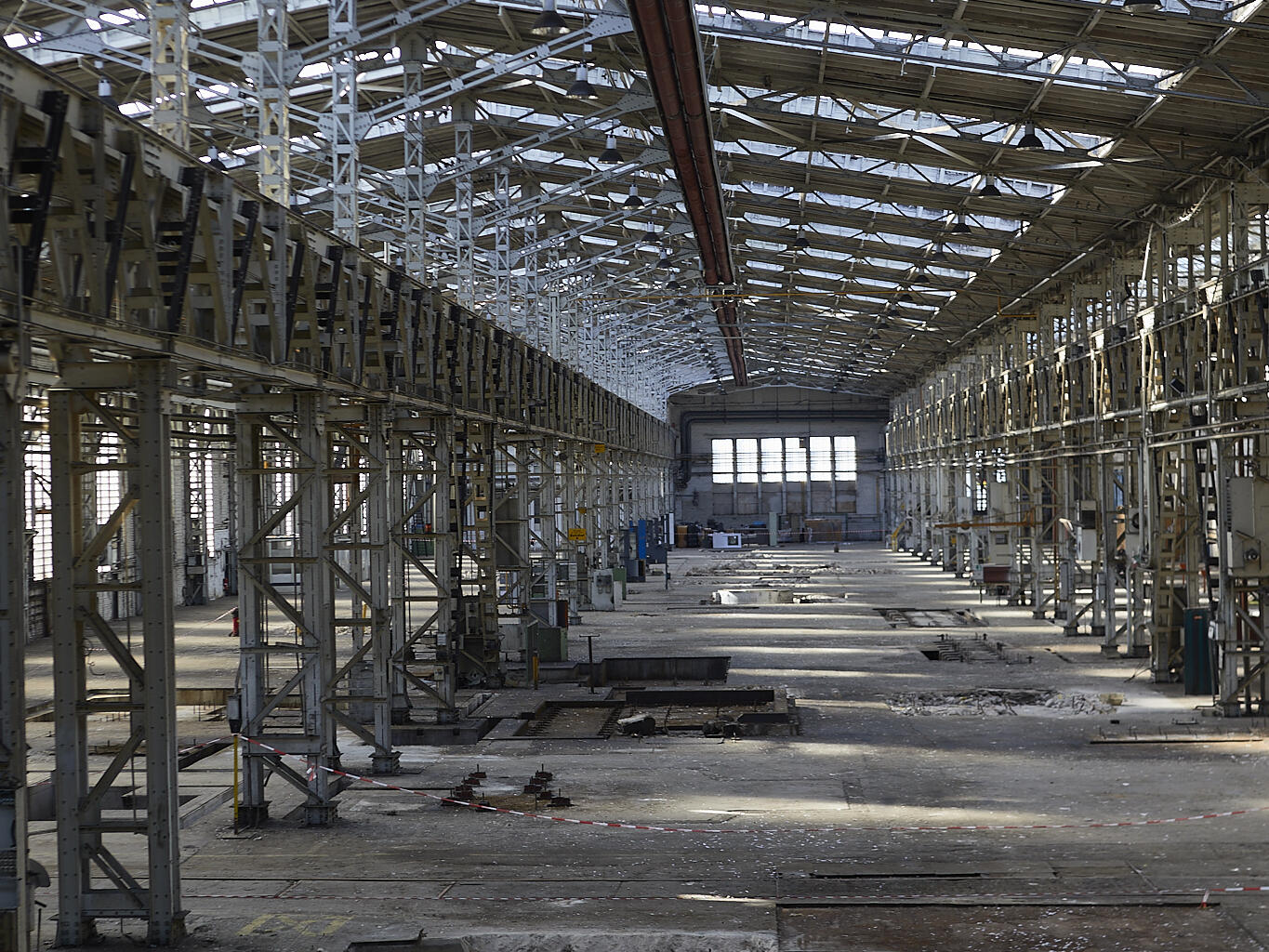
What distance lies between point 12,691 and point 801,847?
7.38m

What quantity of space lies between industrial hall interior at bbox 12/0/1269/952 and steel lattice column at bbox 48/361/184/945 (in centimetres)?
4

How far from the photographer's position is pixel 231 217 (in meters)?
11.2

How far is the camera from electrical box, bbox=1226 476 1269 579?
63.4 ft

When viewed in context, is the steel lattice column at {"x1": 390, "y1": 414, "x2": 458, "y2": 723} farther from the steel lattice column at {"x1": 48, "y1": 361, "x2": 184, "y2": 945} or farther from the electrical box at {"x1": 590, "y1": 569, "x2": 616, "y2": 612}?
the electrical box at {"x1": 590, "y1": 569, "x2": 616, "y2": 612}

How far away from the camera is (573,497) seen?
35.5m

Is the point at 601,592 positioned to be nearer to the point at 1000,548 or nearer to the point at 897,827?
the point at 1000,548

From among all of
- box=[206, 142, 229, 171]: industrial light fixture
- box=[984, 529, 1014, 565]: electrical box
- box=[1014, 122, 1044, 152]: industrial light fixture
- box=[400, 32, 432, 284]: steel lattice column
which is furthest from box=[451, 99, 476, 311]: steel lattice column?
box=[984, 529, 1014, 565]: electrical box

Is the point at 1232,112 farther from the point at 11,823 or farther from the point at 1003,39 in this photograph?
the point at 11,823

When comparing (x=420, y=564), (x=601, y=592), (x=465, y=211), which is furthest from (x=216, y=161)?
(x=601, y=592)

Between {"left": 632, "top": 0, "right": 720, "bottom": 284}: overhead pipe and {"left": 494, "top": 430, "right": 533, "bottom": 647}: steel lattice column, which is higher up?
{"left": 632, "top": 0, "right": 720, "bottom": 284}: overhead pipe

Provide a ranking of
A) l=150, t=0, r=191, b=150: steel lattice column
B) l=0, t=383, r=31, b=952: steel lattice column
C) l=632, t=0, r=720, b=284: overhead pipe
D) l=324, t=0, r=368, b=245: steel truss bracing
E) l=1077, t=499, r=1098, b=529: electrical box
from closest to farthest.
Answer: l=0, t=383, r=31, b=952: steel lattice column
l=150, t=0, r=191, b=150: steel lattice column
l=632, t=0, r=720, b=284: overhead pipe
l=324, t=0, r=368, b=245: steel truss bracing
l=1077, t=499, r=1098, b=529: electrical box

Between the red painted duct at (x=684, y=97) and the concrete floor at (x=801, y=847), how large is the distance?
27.7 ft

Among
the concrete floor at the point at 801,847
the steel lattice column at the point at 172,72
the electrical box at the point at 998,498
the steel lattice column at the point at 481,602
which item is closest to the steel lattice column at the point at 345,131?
the steel lattice column at the point at 172,72

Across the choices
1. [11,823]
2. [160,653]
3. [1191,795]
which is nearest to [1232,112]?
[1191,795]
